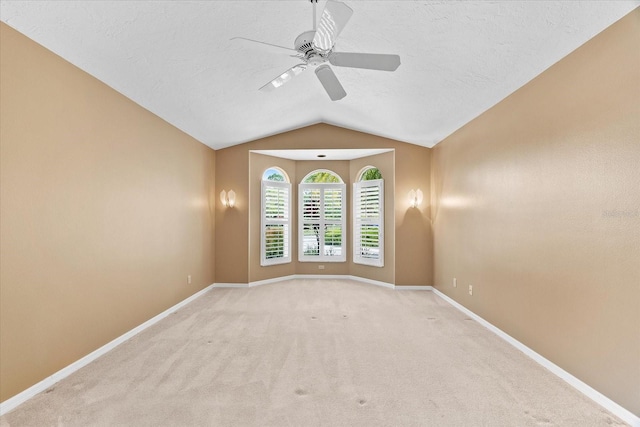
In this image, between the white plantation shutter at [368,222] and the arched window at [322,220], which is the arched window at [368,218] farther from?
the arched window at [322,220]

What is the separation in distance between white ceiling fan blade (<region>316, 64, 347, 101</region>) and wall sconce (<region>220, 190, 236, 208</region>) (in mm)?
3542

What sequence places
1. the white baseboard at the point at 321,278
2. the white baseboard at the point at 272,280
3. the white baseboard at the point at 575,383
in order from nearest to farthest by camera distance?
the white baseboard at the point at 575,383 → the white baseboard at the point at 321,278 → the white baseboard at the point at 272,280

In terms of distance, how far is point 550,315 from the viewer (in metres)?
2.60

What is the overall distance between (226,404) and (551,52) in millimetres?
3737

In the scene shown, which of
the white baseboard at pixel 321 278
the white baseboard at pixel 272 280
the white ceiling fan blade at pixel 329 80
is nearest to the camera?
the white ceiling fan blade at pixel 329 80

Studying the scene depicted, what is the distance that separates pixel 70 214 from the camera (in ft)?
8.45

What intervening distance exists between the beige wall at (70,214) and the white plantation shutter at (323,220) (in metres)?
3.04

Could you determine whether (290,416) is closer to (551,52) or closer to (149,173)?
(149,173)

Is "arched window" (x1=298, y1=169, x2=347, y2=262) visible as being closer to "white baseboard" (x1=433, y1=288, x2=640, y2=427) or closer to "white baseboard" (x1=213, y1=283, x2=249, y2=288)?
"white baseboard" (x1=213, y1=283, x2=249, y2=288)

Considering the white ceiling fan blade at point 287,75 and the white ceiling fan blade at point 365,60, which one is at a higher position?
the white ceiling fan blade at point 287,75

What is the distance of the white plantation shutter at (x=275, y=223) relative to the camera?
6078 millimetres

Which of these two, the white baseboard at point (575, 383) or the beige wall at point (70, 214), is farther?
the beige wall at point (70, 214)

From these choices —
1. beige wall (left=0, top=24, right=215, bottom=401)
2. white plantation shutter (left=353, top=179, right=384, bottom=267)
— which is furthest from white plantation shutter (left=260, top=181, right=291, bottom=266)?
beige wall (left=0, top=24, right=215, bottom=401)

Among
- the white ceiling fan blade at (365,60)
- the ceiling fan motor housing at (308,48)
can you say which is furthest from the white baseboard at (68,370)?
the white ceiling fan blade at (365,60)
